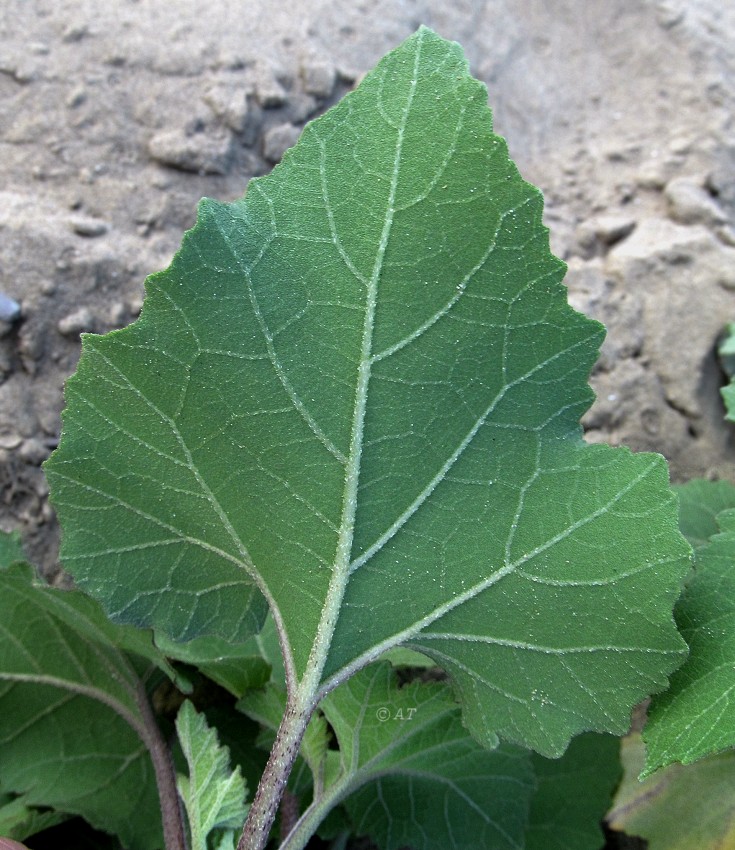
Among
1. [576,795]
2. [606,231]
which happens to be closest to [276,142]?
[606,231]

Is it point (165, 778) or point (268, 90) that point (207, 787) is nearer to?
point (165, 778)

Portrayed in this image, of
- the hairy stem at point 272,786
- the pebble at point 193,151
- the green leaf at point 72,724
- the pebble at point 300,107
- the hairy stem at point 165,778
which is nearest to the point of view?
the hairy stem at point 272,786

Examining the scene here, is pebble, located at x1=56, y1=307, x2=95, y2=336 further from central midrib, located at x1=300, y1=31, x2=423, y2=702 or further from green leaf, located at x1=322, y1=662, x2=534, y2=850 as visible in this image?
green leaf, located at x1=322, y1=662, x2=534, y2=850

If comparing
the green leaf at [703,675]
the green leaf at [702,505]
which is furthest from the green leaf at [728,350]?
the green leaf at [703,675]

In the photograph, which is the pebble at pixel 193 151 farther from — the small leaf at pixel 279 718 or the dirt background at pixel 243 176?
the small leaf at pixel 279 718

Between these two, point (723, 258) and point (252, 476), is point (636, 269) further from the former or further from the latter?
point (252, 476)

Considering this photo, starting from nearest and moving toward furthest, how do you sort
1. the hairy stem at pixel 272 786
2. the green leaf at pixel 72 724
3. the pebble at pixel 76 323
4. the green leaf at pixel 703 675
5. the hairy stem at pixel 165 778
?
the green leaf at pixel 703 675, the hairy stem at pixel 272 786, the hairy stem at pixel 165 778, the green leaf at pixel 72 724, the pebble at pixel 76 323

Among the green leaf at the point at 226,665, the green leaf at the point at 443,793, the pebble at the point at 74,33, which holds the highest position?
the pebble at the point at 74,33

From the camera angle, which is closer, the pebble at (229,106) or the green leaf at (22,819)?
the green leaf at (22,819)
